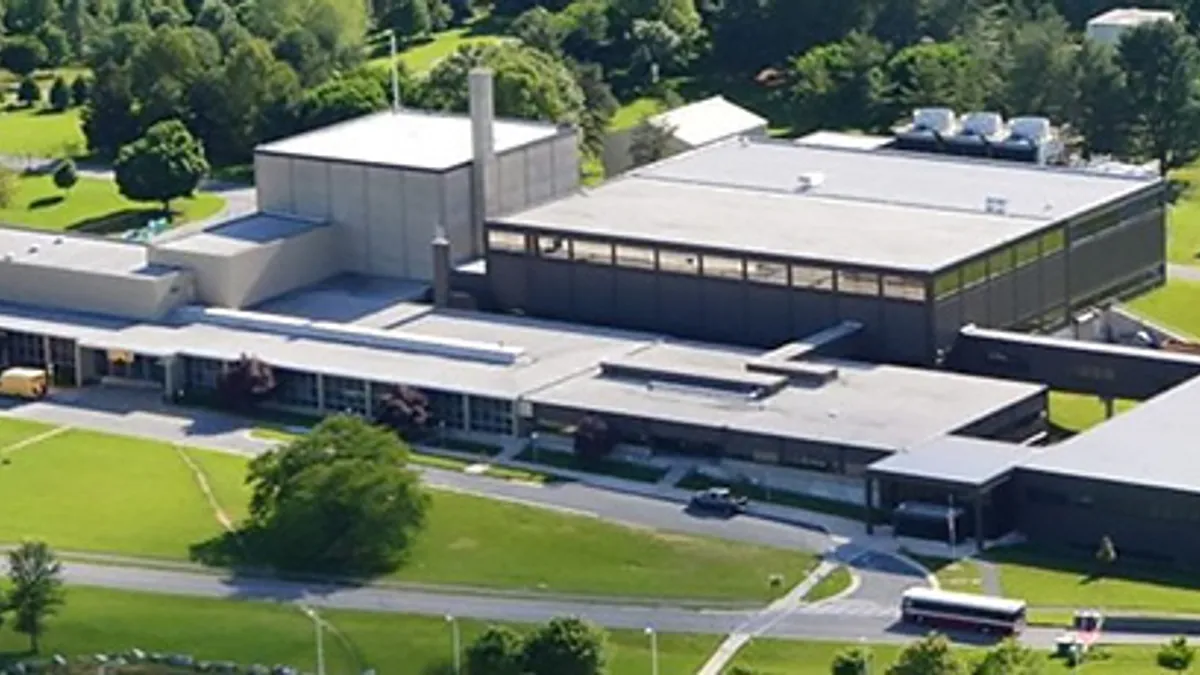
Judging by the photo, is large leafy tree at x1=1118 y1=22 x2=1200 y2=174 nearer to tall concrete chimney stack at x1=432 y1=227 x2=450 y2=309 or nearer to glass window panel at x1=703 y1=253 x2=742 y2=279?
glass window panel at x1=703 y1=253 x2=742 y2=279

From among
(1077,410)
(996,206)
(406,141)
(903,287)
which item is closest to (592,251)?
(903,287)

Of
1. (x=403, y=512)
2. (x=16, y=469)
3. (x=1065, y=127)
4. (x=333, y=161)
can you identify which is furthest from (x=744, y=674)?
(x=1065, y=127)

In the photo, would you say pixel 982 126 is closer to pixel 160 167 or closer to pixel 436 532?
pixel 160 167

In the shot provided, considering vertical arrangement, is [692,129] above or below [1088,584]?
above

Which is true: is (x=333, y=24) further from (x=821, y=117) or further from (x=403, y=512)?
(x=403, y=512)

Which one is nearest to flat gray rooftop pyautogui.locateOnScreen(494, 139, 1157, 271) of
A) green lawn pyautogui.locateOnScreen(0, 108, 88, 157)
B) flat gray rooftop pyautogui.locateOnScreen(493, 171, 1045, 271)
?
flat gray rooftop pyautogui.locateOnScreen(493, 171, 1045, 271)

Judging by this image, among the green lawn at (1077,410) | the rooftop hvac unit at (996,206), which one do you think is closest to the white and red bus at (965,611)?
the green lawn at (1077,410)
